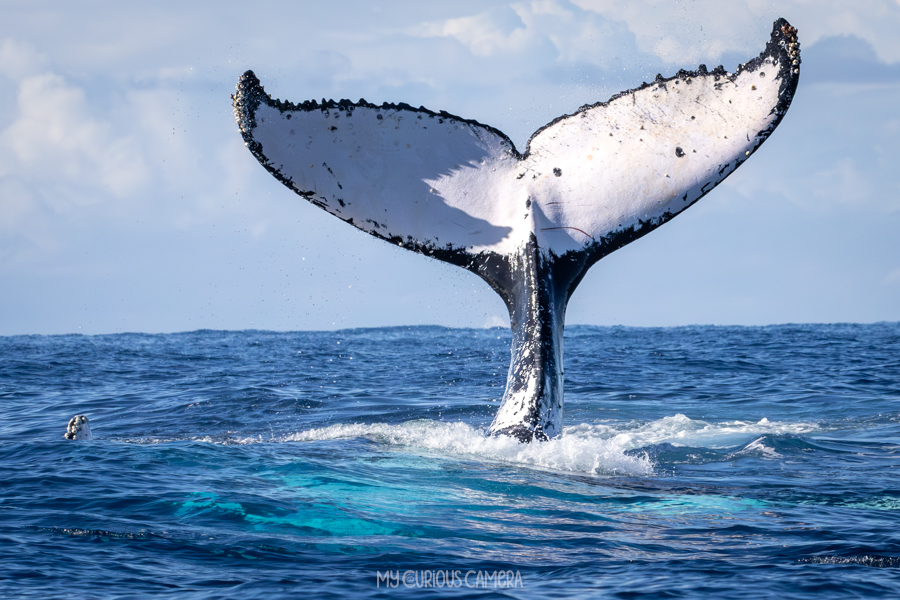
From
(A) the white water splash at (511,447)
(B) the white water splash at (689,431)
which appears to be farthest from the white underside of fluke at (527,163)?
(B) the white water splash at (689,431)

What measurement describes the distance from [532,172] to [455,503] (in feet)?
8.74

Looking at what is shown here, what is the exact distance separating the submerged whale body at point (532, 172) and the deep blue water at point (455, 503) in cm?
103

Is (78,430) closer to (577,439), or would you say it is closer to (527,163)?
(577,439)

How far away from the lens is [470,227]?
7.00 metres

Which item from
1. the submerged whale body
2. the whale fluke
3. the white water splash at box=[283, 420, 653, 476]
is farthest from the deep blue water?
the submerged whale body

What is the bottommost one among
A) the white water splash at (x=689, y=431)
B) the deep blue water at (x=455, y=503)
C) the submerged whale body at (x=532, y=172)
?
the deep blue water at (x=455, y=503)

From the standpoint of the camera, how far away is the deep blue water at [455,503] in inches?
181

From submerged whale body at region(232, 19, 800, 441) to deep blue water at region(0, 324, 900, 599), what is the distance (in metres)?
1.03

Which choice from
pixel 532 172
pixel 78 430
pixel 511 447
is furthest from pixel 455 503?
pixel 78 430

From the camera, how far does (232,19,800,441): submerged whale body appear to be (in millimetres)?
6008

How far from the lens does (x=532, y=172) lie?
22.4ft

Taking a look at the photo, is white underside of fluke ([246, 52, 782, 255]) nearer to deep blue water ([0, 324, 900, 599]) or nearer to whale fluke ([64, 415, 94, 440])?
deep blue water ([0, 324, 900, 599])

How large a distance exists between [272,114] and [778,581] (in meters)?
4.33

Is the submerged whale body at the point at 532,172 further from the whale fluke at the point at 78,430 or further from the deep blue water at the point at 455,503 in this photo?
the whale fluke at the point at 78,430
